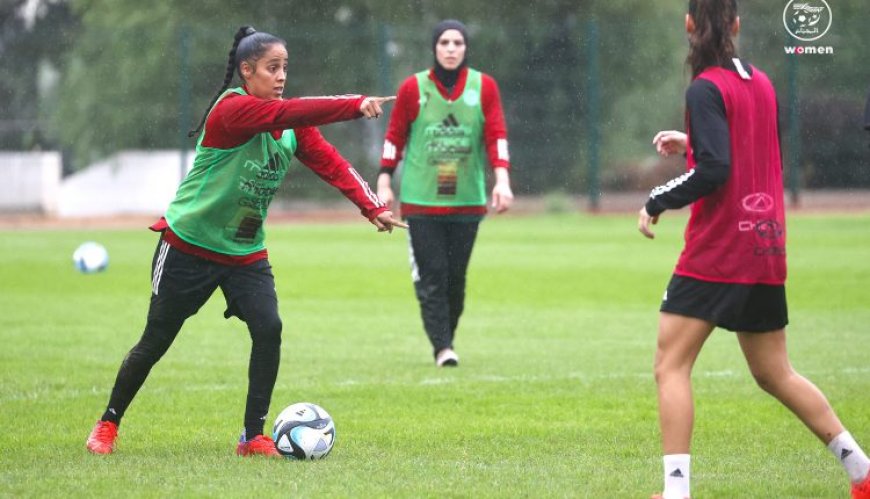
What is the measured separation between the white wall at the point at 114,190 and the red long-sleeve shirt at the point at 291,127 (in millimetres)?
24613

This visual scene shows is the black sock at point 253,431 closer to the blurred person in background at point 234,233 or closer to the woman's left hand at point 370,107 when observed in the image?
the blurred person in background at point 234,233

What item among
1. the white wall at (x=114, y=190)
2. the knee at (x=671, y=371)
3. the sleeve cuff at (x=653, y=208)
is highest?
the sleeve cuff at (x=653, y=208)

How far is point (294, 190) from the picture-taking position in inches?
1209

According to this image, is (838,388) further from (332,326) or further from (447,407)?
(332,326)

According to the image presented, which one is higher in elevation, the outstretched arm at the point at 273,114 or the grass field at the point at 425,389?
the outstretched arm at the point at 273,114

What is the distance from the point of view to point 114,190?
3231cm

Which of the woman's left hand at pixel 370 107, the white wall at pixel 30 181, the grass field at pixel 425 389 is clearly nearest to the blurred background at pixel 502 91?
the white wall at pixel 30 181

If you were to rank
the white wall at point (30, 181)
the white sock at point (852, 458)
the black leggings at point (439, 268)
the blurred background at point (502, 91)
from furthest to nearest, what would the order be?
the white wall at point (30, 181)
the blurred background at point (502, 91)
the black leggings at point (439, 268)
the white sock at point (852, 458)

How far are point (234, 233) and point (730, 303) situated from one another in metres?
2.47

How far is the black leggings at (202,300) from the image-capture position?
670cm

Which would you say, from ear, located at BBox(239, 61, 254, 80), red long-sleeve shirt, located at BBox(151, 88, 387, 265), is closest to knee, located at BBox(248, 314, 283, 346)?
red long-sleeve shirt, located at BBox(151, 88, 387, 265)

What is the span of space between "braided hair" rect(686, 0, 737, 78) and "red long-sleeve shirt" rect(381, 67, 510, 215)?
4.84 m

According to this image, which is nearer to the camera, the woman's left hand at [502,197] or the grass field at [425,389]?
the grass field at [425,389]

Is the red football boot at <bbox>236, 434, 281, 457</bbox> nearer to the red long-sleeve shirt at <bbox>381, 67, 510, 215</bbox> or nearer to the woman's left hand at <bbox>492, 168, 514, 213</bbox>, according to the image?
the woman's left hand at <bbox>492, 168, 514, 213</bbox>
